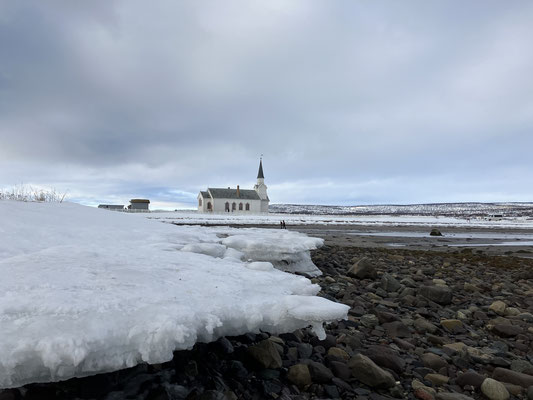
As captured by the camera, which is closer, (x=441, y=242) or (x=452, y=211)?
(x=441, y=242)

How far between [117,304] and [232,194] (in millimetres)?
58018

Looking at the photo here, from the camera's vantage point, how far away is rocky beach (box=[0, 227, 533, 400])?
230 centimetres

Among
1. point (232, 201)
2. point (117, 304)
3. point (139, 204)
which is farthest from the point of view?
point (232, 201)

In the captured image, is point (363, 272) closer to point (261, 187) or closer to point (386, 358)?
point (386, 358)

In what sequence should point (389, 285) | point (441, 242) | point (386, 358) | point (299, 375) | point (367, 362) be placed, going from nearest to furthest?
1. point (299, 375)
2. point (367, 362)
3. point (386, 358)
4. point (389, 285)
5. point (441, 242)

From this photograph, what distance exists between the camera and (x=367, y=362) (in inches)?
117

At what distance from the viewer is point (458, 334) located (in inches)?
174

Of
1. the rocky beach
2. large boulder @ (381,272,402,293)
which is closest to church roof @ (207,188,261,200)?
large boulder @ (381,272,402,293)

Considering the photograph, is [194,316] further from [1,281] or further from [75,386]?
[1,281]

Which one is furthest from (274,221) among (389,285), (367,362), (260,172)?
(367,362)

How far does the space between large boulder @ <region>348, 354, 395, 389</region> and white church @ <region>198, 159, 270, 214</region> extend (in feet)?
177

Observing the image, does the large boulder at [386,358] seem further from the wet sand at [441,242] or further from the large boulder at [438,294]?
the wet sand at [441,242]

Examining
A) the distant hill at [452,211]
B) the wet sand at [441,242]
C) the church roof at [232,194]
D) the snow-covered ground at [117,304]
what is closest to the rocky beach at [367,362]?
the snow-covered ground at [117,304]

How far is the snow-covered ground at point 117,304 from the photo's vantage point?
1628mm
